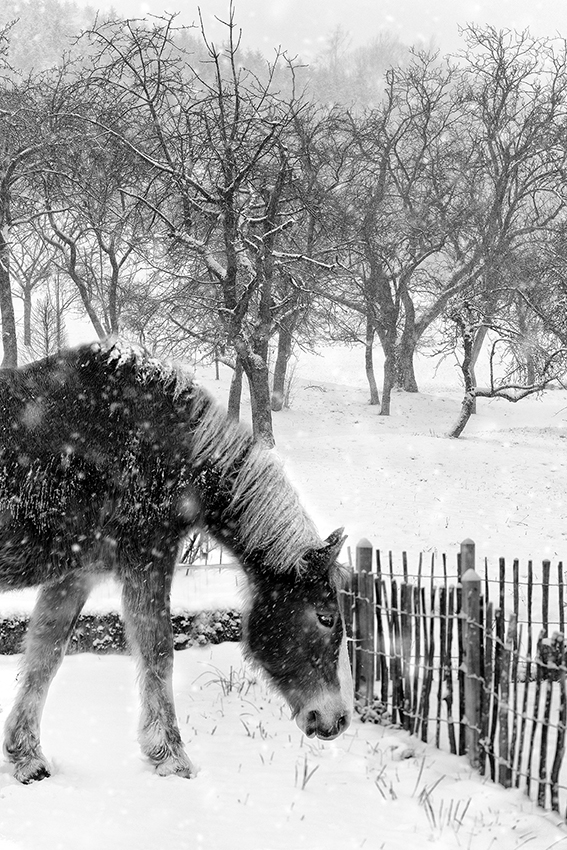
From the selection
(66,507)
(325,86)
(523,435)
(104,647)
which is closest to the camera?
(66,507)

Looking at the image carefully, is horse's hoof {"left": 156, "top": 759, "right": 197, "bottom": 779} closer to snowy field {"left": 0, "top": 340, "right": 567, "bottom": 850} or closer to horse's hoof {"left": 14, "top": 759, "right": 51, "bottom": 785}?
snowy field {"left": 0, "top": 340, "right": 567, "bottom": 850}

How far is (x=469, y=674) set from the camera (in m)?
5.16

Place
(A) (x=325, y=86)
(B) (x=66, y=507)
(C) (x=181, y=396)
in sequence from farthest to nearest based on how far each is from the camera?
(A) (x=325, y=86) < (C) (x=181, y=396) < (B) (x=66, y=507)

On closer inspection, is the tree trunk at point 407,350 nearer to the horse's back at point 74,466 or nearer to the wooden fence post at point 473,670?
the wooden fence post at point 473,670

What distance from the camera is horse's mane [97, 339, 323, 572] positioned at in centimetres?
405

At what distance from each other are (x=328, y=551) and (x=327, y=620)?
0.38 m

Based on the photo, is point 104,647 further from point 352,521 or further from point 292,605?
point 352,521

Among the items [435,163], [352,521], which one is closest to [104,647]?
[352,521]

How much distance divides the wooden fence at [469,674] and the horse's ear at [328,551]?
1.52 metres

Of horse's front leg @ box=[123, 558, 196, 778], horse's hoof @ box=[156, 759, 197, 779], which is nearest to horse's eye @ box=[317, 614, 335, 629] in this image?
horse's front leg @ box=[123, 558, 196, 778]

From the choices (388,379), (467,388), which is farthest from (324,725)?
(388,379)

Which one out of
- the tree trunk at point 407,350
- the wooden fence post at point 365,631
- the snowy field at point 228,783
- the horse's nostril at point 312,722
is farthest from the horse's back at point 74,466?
the tree trunk at point 407,350

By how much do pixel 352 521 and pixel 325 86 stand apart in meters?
39.5

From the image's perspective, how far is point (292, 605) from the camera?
4.01m
